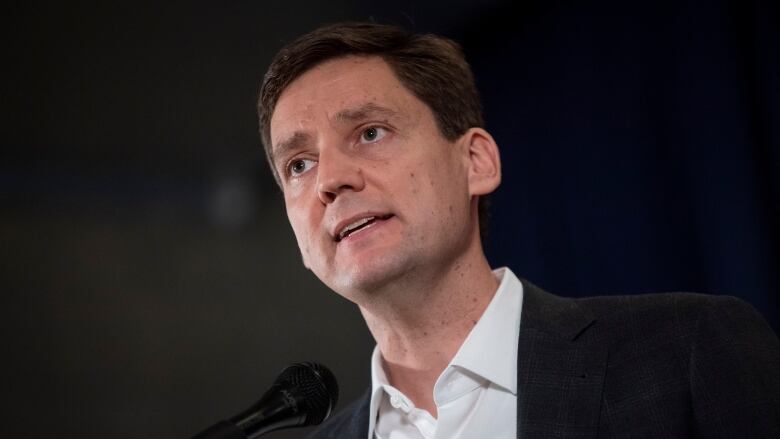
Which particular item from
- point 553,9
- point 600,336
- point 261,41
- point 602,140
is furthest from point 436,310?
point 261,41

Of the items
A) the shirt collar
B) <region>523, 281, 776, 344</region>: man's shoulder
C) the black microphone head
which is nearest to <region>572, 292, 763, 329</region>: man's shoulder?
<region>523, 281, 776, 344</region>: man's shoulder

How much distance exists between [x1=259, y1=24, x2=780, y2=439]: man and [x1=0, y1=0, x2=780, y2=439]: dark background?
0.82 metres

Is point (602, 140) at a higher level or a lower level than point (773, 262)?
higher

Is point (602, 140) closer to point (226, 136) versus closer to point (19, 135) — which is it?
point (226, 136)

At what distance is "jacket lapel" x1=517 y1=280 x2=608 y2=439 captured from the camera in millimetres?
1292

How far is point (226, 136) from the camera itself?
3.65 meters

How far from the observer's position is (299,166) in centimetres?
167

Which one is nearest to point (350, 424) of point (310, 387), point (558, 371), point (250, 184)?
point (310, 387)

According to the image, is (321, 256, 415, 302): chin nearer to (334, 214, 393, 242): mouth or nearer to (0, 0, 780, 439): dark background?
(334, 214, 393, 242): mouth

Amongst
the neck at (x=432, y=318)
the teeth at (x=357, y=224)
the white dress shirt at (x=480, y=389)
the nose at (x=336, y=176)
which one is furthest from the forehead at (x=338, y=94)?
the white dress shirt at (x=480, y=389)

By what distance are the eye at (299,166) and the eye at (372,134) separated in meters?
0.14

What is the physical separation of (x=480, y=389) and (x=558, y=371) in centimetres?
19

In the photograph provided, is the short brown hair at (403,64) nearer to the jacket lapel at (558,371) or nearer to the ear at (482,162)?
the ear at (482,162)

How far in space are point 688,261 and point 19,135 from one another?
9.57 ft
